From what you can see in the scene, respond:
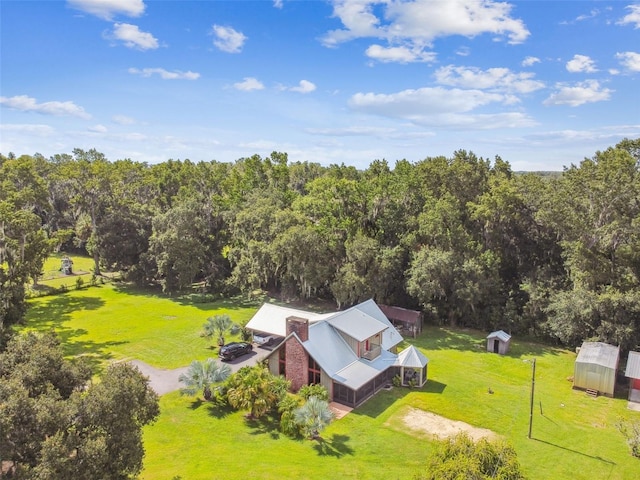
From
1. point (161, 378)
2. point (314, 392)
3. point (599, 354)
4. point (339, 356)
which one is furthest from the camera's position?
point (599, 354)

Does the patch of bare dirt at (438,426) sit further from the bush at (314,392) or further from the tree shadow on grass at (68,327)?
the tree shadow on grass at (68,327)

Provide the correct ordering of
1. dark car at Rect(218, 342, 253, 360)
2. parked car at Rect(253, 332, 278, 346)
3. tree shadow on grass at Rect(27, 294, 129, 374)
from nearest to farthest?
dark car at Rect(218, 342, 253, 360)
tree shadow on grass at Rect(27, 294, 129, 374)
parked car at Rect(253, 332, 278, 346)

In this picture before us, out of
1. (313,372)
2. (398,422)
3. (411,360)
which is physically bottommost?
(398,422)

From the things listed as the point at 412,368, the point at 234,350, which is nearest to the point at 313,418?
the point at 412,368

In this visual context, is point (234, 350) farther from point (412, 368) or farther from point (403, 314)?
point (403, 314)

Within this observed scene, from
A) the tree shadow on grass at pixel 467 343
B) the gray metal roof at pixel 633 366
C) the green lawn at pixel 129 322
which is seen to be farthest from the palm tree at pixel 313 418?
the gray metal roof at pixel 633 366

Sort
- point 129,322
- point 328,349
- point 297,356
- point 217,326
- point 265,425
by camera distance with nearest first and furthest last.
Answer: point 265,425 → point 297,356 → point 328,349 → point 217,326 → point 129,322

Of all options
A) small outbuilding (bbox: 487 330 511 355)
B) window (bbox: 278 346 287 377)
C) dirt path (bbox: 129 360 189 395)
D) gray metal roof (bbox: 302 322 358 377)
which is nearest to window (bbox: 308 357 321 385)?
gray metal roof (bbox: 302 322 358 377)

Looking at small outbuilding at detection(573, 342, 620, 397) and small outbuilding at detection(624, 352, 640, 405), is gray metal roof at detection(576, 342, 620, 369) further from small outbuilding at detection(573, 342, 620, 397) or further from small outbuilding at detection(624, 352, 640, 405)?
small outbuilding at detection(624, 352, 640, 405)
